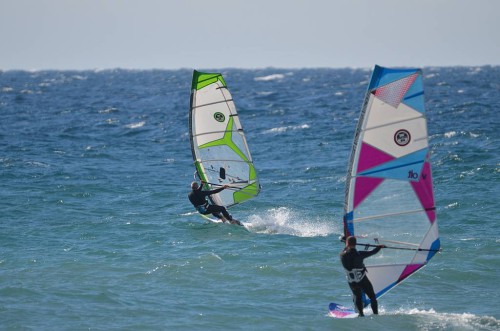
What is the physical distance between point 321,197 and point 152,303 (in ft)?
35.0

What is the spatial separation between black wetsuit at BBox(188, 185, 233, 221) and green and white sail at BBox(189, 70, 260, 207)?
942 mm

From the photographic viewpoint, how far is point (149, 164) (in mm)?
31328

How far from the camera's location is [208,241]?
19266 millimetres

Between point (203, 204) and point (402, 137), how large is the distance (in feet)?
29.3

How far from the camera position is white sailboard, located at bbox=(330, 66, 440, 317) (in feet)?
40.5

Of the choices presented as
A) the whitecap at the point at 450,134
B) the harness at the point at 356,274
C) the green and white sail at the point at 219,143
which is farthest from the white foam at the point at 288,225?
the whitecap at the point at 450,134

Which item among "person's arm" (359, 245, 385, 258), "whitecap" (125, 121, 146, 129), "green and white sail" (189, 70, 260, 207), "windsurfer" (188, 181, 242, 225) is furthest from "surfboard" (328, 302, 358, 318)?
"whitecap" (125, 121, 146, 129)

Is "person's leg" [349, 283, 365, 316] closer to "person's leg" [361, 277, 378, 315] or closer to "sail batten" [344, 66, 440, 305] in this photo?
"person's leg" [361, 277, 378, 315]

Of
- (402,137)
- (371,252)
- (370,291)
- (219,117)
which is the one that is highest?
(402,137)

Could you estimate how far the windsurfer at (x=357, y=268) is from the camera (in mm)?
12953

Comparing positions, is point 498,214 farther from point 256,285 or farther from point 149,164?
point 149,164

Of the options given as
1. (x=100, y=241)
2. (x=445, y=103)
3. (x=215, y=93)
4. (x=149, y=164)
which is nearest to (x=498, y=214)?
(x=215, y=93)

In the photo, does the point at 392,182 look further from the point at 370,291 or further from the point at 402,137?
the point at 370,291

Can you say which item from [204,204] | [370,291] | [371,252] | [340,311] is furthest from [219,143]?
[371,252]
